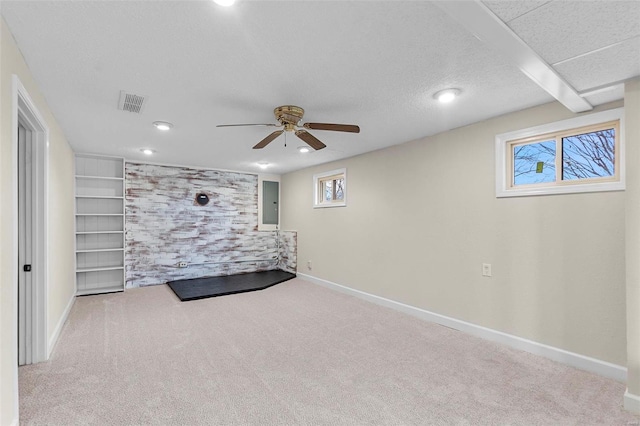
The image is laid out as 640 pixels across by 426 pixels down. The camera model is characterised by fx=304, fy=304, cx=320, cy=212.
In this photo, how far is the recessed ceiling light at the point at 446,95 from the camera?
7.84 ft

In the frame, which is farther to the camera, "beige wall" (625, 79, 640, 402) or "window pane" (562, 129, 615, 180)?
"window pane" (562, 129, 615, 180)

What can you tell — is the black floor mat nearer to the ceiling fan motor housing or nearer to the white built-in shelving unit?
the white built-in shelving unit

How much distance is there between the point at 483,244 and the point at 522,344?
971 millimetres

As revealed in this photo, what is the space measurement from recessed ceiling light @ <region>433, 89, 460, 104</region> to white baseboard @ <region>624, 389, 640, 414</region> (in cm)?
236

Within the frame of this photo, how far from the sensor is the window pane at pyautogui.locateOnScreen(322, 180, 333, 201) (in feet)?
18.2

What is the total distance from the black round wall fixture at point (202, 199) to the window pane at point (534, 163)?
16.6 feet

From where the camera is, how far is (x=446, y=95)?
8.05 feet

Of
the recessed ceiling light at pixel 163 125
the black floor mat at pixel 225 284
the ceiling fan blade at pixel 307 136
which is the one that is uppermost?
the recessed ceiling light at pixel 163 125

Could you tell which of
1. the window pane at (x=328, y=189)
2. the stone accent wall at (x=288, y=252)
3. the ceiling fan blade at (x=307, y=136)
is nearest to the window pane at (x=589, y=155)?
the ceiling fan blade at (x=307, y=136)

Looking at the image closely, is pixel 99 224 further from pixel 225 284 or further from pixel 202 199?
pixel 225 284

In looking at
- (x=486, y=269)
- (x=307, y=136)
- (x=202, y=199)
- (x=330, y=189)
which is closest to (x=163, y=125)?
(x=307, y=136)

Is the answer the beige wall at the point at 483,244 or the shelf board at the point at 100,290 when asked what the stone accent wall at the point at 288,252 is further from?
the shelf board at the point at 100,290

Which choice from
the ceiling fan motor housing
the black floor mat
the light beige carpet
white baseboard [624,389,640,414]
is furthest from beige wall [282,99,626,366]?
the ceiling fan motor housing

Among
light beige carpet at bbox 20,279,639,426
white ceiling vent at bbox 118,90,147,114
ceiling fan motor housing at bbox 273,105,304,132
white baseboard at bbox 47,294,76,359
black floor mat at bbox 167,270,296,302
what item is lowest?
light beige carpet at bbox 20,279,639,426
